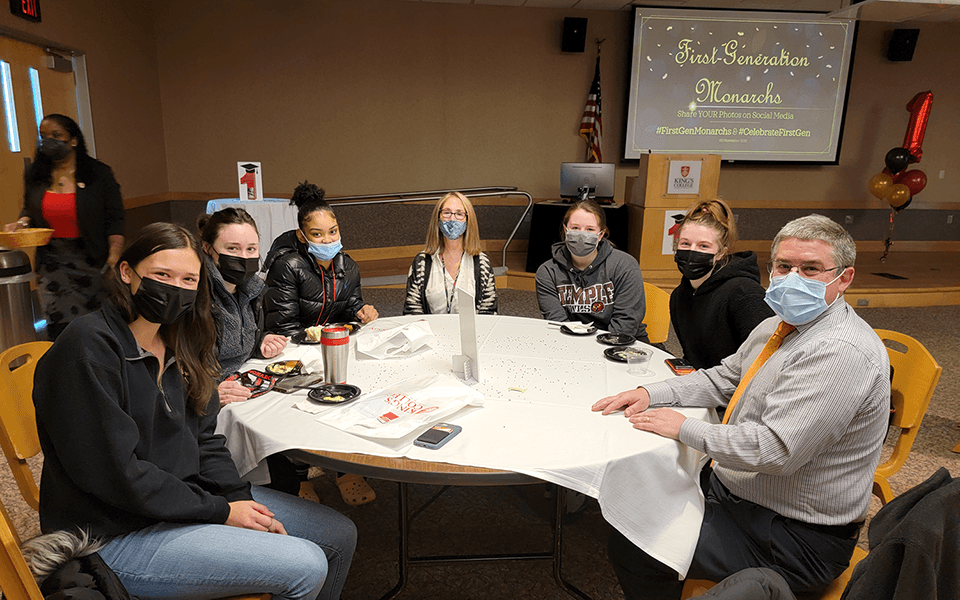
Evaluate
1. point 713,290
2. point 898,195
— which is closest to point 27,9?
point 713,290

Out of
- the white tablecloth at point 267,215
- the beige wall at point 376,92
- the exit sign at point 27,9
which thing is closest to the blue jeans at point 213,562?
the white tablecloth at point 267,215

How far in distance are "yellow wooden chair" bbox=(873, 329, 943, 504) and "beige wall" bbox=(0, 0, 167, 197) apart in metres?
5.81

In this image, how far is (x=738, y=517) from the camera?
1.56 metres

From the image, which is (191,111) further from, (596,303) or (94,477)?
(94,477)

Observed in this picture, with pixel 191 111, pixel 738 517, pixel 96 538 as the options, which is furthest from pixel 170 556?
pixel 191 111

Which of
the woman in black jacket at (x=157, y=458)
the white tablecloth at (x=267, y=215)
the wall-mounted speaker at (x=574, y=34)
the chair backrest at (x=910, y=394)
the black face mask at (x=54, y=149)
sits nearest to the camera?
the woman in black jacket at (x=157, y=458)

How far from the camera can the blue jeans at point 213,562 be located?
1.29 metres

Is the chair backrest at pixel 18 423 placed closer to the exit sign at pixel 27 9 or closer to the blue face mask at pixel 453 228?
the blue face mask at pixel 453 228

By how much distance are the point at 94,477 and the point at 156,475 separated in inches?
4.6

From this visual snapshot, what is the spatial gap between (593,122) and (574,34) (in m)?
1.07

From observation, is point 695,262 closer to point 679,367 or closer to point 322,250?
point 679,367

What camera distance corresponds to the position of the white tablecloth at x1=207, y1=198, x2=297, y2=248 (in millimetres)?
4816

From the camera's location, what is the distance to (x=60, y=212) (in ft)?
11.4

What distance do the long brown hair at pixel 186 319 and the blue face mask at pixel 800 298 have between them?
150 centimetres
